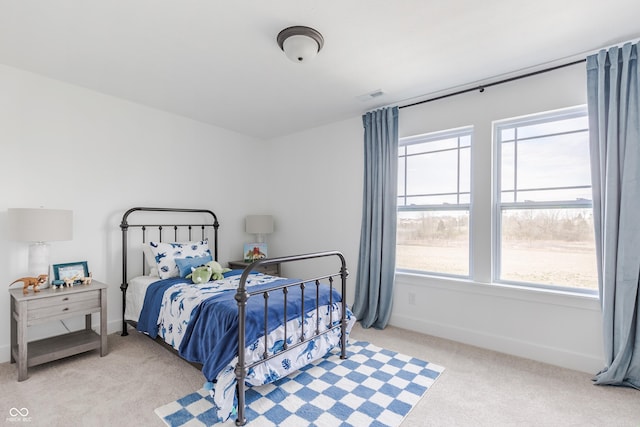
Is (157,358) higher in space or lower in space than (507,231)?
lower

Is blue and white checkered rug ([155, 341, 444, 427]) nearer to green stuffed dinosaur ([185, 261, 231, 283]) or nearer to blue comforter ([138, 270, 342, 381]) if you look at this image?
blue comforter ([138, 270, 342, 381])

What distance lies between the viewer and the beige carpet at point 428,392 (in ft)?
6.31

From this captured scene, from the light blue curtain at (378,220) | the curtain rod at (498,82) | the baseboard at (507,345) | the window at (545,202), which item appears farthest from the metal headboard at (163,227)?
the window at (545,202)

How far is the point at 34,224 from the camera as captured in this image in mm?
2422

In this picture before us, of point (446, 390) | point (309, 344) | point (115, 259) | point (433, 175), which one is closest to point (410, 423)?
point (446, 390)

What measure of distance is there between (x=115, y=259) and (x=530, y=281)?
4037 millimetres

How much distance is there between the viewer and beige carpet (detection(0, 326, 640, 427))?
75.8 inches

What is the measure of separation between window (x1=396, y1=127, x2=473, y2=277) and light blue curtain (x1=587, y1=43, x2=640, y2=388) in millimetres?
999

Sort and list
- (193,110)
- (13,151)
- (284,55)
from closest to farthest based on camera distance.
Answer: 1. (284,55)
2. (13,151)
3. (193,110)

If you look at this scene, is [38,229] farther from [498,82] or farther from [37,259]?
[498,82]

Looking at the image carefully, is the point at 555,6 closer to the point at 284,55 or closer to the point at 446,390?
the point at 284,55

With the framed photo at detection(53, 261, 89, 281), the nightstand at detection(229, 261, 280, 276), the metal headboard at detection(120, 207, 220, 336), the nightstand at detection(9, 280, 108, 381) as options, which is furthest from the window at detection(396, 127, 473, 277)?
the framed photo at detection(53, 261, 89, 281)

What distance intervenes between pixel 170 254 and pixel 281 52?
2223 millimetres

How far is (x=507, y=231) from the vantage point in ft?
9.75
